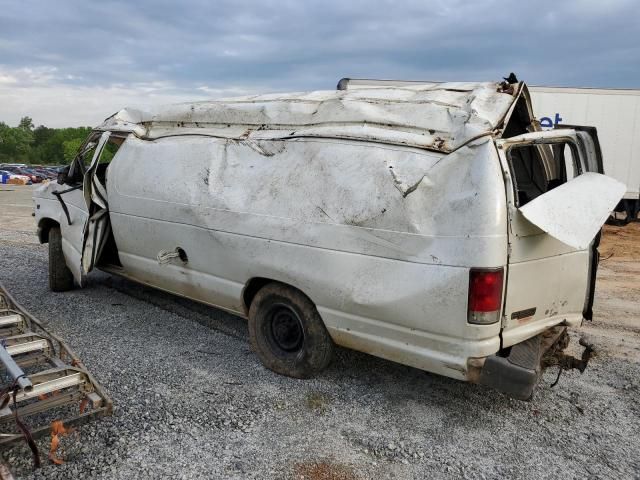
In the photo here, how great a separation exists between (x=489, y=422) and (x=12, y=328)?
12.2ft

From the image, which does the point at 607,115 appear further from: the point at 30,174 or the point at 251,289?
the point at 30,174

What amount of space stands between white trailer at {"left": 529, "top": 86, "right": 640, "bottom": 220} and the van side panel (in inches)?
492

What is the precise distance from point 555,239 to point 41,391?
3.38m

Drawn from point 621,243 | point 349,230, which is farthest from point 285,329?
point 621,243

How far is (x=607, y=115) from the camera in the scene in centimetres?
1535

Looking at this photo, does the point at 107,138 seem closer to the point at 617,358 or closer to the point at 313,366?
the point at 313,366

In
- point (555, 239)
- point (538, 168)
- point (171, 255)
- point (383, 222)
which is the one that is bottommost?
point (171, 255)

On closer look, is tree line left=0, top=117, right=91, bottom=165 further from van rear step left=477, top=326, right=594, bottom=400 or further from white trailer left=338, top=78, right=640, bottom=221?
van rear step left=477, top=326, right=594, bottom=400

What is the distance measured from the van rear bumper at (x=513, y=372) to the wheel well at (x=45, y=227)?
5.56 m

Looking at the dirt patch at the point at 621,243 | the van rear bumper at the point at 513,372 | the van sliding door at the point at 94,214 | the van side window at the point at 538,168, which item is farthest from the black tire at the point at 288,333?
the dirt patch at the point at 621,243

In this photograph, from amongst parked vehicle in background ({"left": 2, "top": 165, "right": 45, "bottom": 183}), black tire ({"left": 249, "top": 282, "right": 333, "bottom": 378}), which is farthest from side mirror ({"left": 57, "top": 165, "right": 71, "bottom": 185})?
parked vehicle in background ({"left": 2, "top": 165, "right": 45, "bottom": 183})

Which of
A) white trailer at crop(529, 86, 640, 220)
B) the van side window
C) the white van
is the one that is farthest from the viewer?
white trailer at crop(529, 86, 640, 220)

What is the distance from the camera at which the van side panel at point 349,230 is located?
341cm

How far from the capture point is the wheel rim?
4.47m
